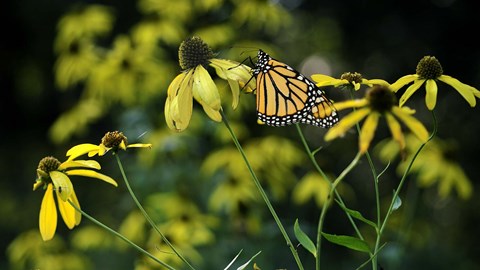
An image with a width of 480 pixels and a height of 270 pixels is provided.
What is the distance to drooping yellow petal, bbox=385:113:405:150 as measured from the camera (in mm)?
899

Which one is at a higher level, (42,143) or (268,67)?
(268,67)

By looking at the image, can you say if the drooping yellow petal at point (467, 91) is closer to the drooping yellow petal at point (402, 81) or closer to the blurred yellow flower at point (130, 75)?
the drooping yellow petal at point (402, 81)

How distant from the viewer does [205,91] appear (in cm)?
119

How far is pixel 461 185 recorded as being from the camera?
325cm

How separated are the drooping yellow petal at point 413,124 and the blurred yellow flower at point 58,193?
453mm

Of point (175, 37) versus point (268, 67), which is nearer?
point (268, 67)

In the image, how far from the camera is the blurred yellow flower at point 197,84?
46.7 inches

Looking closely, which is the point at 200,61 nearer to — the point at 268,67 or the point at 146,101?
the point at 268,67

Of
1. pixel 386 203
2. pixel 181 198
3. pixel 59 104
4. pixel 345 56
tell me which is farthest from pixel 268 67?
pixel 59 104

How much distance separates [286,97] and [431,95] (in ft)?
0.99

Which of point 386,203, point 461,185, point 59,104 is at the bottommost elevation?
point 386,203

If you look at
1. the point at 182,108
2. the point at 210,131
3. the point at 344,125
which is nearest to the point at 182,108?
the point at 182,108

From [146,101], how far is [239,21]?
0.59 meters

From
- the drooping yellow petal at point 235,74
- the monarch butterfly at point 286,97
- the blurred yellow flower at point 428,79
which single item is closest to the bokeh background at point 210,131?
the monarch butterfly at point 286,97
